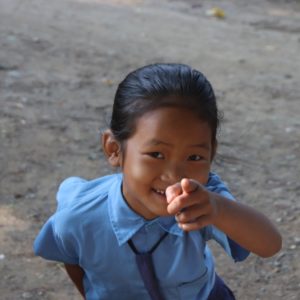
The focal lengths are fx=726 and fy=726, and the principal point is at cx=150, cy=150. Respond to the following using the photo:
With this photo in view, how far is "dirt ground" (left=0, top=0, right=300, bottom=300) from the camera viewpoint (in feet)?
9.80

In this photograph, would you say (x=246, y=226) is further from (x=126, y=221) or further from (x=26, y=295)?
(x=26, y=295)

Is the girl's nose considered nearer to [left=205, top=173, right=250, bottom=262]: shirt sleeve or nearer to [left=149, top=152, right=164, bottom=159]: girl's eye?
[left=149, top=152, right=164, bottom=159]: girl's eye

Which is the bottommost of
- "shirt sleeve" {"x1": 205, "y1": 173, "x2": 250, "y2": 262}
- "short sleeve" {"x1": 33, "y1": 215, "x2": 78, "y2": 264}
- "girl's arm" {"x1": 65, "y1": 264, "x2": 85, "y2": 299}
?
"girl's arm" {"x1": 65, "y1": 264, "x2": 85, "y2": 299}

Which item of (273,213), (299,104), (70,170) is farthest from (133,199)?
(299,104)

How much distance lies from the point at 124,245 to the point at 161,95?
436 mm

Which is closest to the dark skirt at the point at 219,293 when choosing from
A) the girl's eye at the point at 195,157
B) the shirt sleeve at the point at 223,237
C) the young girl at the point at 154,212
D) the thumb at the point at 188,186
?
the young girl at the point at 154,212

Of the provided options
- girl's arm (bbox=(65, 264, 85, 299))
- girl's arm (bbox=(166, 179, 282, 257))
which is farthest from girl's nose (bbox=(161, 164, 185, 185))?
girl's arm (bbox=(65, 264, 85, 299))

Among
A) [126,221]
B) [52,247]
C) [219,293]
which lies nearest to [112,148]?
[126,221]

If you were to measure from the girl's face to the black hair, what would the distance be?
0.08 ft

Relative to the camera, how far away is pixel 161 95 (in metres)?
1.83

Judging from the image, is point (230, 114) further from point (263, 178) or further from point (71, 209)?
point (71, 209)

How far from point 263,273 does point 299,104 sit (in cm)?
229

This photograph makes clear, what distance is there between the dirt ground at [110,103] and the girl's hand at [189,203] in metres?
1.26

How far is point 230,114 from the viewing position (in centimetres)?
473
